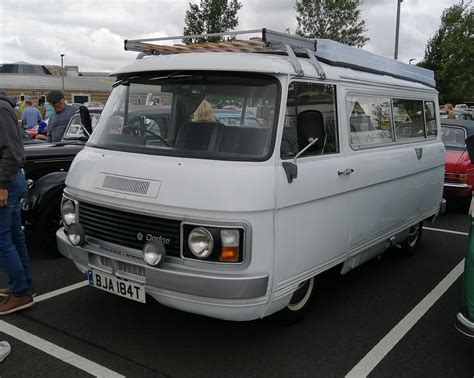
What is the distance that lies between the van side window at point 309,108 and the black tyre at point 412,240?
2642 millimetres

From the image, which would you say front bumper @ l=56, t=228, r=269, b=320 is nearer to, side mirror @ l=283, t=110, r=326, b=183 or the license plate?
the license plate

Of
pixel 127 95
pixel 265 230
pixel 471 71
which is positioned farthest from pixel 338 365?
pixel 471 71

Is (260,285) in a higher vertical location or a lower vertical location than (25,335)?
higher

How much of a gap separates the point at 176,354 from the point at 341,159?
2.02m

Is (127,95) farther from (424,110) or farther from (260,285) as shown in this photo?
(424,110)

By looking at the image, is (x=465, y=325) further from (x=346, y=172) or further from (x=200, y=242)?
(x=200, y=242)

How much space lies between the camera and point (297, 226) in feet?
11.5

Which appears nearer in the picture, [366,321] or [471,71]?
[366,321]

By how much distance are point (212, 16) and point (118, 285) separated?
2127 centimetres

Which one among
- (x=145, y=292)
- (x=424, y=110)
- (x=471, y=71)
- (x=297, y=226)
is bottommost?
(x=145, y=292)

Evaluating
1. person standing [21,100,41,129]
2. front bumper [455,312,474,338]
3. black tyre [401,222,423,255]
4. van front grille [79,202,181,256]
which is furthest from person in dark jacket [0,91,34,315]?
person standing [21,100,41,129]

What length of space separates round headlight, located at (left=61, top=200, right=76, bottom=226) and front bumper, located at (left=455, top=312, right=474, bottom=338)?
115 inches

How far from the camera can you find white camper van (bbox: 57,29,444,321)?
10.4 feet

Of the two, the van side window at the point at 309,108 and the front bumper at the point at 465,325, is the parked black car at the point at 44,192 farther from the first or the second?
the front bumper at the point at 465,325
